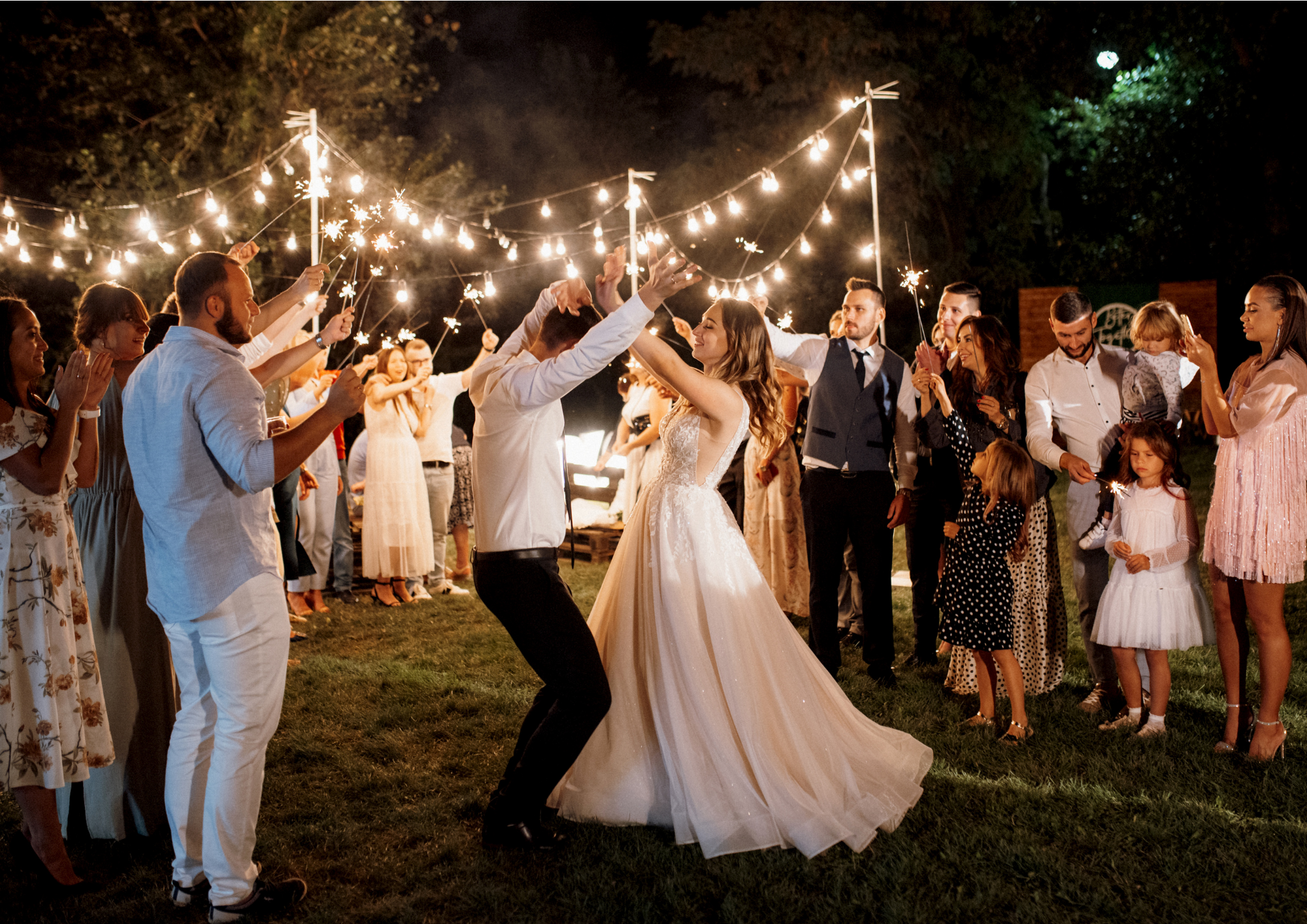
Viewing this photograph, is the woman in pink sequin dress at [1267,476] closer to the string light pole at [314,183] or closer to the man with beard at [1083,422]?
the man with beard at [1083,422]

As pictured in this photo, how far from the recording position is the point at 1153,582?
4410 mm

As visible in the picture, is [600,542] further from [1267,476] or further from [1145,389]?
[1267,476]

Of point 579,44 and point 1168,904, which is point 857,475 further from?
point 579,44

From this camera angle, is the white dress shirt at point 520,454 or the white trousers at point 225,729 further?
the white dress shirt at point 520,454

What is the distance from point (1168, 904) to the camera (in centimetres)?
299

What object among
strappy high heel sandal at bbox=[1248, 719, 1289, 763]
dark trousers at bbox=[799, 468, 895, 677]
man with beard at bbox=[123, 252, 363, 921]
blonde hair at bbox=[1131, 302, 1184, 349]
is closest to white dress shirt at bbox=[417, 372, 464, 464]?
dark trousers at bbox=[799, 468, 895, 677]

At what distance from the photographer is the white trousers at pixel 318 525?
302 inches

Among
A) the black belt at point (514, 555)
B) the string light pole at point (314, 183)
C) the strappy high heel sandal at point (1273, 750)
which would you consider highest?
the string light pole at point (314, 183)

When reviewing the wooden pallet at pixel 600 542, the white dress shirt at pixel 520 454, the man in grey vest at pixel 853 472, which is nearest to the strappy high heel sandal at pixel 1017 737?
the man in grey vest at pixel 853 472

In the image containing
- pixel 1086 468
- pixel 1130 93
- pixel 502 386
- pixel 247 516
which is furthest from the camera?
pixel 1130 93

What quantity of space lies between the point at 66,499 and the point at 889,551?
3.99m

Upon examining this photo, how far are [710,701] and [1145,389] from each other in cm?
278

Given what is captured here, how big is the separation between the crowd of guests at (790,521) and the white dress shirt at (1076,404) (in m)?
0.02

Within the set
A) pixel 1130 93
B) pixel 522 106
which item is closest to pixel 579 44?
pixel 522 106
